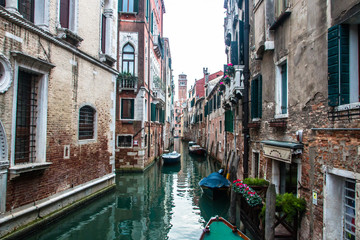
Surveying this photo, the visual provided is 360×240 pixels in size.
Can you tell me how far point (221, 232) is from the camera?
564cm

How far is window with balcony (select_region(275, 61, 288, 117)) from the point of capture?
623 cm

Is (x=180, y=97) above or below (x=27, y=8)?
above

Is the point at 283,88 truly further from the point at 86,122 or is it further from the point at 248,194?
the point at 86,122

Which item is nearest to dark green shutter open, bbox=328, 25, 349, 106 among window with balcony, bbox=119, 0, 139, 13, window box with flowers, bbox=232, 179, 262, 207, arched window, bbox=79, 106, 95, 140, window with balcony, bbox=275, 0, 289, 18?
window with balcony, bbox=275, 0, 289, 18

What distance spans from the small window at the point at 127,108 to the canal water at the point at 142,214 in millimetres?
3680

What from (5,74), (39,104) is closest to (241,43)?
(39,104)

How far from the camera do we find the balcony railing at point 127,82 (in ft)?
48.5

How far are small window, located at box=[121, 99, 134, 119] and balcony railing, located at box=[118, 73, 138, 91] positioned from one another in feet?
2.39

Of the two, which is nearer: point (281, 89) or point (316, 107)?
point (316, 107)

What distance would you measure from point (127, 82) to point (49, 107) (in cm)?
867

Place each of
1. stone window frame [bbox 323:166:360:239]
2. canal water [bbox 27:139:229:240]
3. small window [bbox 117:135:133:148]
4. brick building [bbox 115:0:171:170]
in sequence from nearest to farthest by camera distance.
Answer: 1. stone window frame [bbox 323:166:360:239]
2. canal water [bbox 27:139:229:240]
3. brick building [bbox 115:0:171:170]
4. small window [bbox 117:135:133:148]

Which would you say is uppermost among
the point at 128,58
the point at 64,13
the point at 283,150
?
the point at 128,58

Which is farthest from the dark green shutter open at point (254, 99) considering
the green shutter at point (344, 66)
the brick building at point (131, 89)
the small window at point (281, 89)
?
the brick building at point (131, 89)

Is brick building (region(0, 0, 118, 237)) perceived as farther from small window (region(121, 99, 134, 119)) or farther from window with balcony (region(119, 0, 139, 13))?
window with balcony (region(119, 0, 139, 13))
